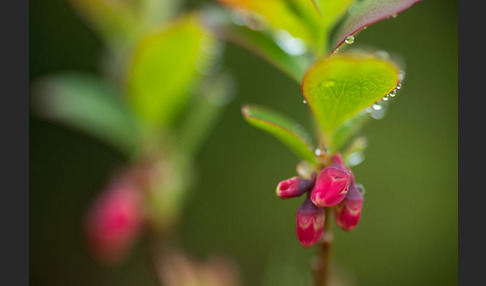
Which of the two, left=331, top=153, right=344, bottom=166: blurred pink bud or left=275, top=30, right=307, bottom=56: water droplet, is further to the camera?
left=275, top=30, right=307, bottom=56: water droplet

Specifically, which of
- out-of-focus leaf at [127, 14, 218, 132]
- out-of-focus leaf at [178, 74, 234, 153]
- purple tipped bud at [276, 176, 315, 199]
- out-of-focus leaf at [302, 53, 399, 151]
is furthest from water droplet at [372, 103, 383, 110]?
out-of-focus leaf at [178, 74, 234, 153]

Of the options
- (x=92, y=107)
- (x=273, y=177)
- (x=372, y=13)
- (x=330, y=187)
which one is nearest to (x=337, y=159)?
(x=330, y=187)

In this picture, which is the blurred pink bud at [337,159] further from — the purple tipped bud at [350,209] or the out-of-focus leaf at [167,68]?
the out-of-focus leaf at [167,68]

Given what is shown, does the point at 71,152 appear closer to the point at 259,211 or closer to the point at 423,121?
the point at 259,211

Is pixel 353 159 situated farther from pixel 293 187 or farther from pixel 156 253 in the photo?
pixel 156 253

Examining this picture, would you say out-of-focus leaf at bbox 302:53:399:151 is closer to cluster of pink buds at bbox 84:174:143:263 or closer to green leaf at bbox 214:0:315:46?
green leaf at bbox 214:0:315:46

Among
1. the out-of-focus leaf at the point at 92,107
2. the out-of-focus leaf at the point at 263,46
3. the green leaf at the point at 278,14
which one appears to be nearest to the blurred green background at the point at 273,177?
the out-of-focus leaf at the point at 92,107

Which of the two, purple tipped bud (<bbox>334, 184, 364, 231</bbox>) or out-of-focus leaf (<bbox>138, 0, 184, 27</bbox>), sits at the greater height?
out-of-focus leaf (<bbox>138, 0, 184, 27</bbox>)
